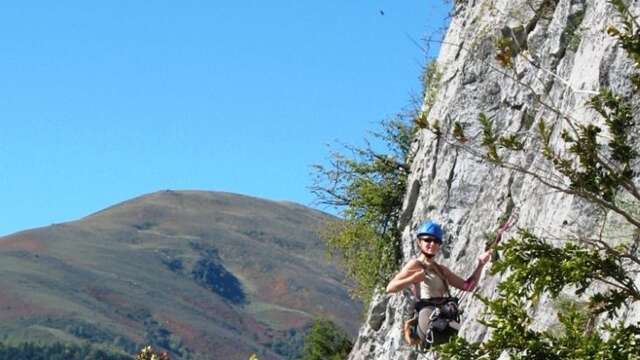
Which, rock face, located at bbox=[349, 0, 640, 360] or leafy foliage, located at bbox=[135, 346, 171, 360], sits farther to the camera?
leafy foliage, located at bbox=[135, 346, 171, 360]

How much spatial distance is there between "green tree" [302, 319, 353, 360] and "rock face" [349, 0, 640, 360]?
26.6 metres

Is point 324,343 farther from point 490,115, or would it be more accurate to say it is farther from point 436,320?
point 436,320

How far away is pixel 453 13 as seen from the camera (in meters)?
32.5

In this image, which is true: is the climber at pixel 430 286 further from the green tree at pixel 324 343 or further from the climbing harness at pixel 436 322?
the green tree at pixel 324 343

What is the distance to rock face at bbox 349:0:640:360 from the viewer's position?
1873 centimetres

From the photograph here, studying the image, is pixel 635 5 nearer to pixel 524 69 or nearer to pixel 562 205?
pixel 562 205

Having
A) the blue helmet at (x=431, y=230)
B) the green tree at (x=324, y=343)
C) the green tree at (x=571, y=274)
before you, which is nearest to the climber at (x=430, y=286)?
the blue helmet at (x=431, y=230)

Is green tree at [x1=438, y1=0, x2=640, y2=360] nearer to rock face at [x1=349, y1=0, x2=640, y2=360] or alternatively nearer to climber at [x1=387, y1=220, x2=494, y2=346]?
climber at [x1=387, y1=220, x2=494, y2=346]

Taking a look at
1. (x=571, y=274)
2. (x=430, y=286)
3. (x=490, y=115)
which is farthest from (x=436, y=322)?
(x=490, y=115)

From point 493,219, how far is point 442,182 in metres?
3.24

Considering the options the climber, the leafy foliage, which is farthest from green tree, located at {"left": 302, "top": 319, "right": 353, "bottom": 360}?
the climber

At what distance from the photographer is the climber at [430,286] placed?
1474 centimetres

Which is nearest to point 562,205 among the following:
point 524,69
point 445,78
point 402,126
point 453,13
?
point 524,69

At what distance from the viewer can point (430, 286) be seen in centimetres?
1514
